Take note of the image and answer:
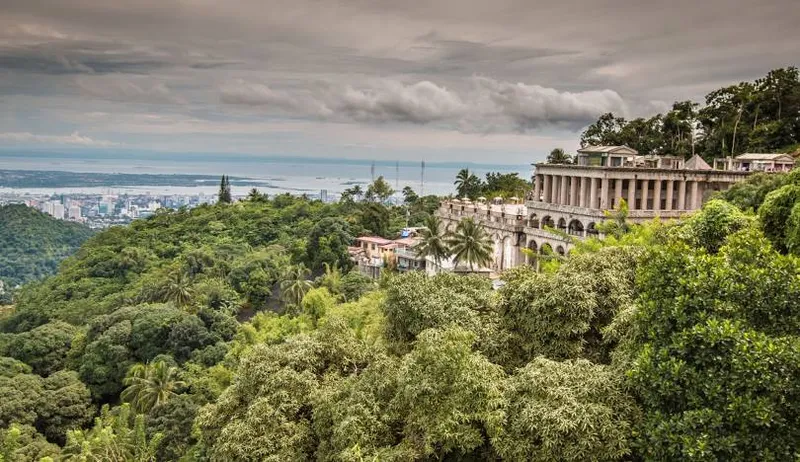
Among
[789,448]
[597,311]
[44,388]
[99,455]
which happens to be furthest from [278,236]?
[789,448]

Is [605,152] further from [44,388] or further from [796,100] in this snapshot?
[44,388]

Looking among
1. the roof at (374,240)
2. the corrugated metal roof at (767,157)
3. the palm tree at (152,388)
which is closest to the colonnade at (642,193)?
the corrugated metal roof at (767,157)

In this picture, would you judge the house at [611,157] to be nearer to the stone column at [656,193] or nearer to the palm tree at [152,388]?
the stone column at [656,193]

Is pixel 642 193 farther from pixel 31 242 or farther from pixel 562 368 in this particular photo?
pixel 31 242

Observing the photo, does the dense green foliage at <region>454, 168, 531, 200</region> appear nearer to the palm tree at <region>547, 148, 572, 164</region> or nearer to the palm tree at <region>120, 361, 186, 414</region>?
the palm tree at <region>547, 148, 572, 164</region>

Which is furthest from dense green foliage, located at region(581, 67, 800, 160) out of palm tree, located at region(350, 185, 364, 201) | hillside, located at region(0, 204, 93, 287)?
hillside, located at region(0, 204, 93, 287)

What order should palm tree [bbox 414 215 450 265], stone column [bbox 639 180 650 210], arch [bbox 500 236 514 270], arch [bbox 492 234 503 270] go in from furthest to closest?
1. arch [bbox 492 234 503 270]
2. arch [bbox 500 236 514 270]
3. stone column [bbox 639 180 650 210]
4. palm tree [bbox 414 215 450 265]

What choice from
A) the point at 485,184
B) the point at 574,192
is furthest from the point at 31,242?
the point at 574,192
